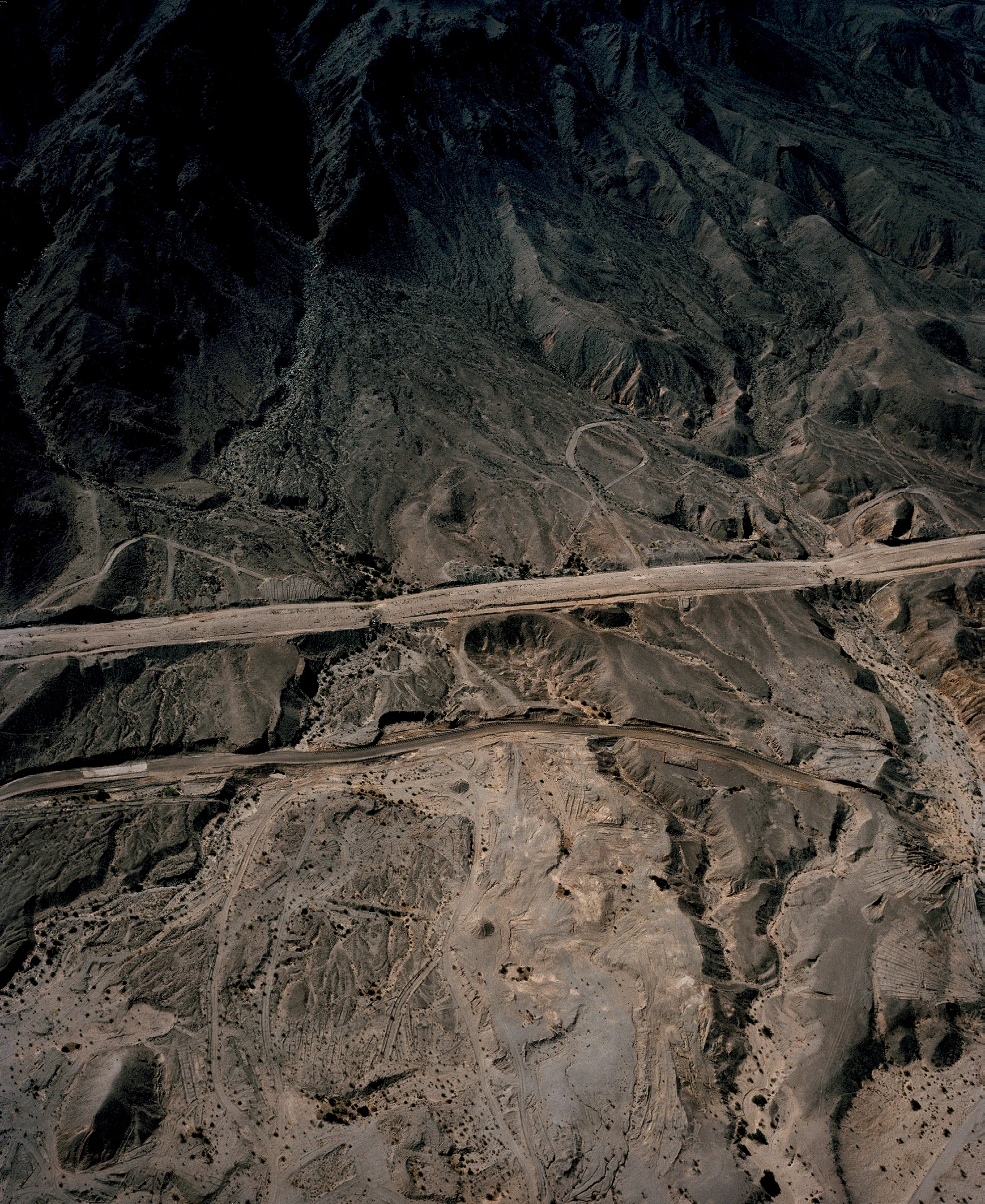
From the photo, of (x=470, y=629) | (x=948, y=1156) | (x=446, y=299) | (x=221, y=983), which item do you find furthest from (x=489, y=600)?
(x=446, y=299)

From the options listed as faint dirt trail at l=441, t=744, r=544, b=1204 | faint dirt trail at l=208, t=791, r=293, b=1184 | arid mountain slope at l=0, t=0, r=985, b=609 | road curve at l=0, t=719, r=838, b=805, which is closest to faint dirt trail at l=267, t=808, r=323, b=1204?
faint dirt trail at l=208, t=791, r=293, b=1184

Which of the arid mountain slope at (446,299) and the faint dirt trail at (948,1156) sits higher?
the arid mountain slope at (446,299)

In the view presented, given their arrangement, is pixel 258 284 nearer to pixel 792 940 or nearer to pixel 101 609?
pixel 101 609

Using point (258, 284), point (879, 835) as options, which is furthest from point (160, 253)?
point (879, 835)

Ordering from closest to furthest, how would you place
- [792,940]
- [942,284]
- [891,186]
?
[792,940] < [942,284] < [891,186]

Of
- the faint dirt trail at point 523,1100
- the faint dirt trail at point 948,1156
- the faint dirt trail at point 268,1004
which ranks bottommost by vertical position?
the faint dirt trail at point 948,1156

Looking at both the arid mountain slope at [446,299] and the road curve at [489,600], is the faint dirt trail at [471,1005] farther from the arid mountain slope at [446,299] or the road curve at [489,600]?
the arid mountain slope at [446,299]

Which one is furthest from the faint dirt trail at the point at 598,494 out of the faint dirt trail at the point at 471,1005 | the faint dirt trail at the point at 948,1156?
the faint dirt trail at the point at 948,1156
